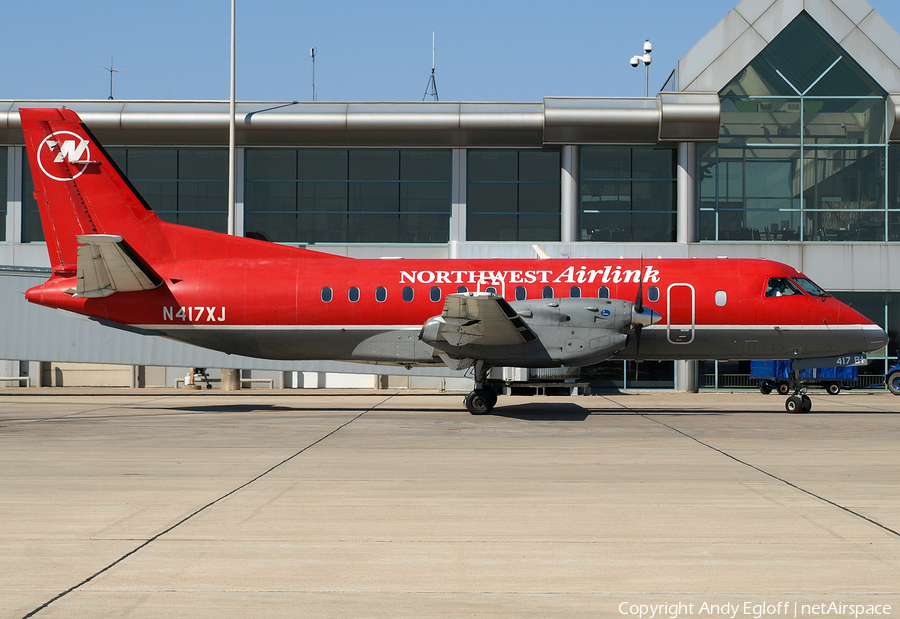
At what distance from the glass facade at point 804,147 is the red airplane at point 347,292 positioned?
12734 millimetres

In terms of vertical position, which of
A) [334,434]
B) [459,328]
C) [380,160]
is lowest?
[334,434]

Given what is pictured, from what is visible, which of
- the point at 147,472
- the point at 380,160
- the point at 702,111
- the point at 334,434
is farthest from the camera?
the point at 380,160

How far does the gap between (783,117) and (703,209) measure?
494 centimetres

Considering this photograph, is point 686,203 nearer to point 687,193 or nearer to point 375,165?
point 687,193

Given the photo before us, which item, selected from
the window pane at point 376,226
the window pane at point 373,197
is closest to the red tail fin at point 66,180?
the window pane at point 373,197

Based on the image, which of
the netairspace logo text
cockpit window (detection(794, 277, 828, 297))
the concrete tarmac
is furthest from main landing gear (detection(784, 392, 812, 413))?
the netairspace logo text

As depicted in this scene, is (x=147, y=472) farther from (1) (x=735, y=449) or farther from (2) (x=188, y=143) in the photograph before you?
(2) (x=188, y=143)

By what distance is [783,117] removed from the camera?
32062 millimetres

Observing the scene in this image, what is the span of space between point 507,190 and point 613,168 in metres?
4.88

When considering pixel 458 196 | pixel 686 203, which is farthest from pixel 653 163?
pixel 458 196

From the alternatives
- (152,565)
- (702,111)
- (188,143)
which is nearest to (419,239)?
(188,143)

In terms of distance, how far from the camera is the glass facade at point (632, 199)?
33.1 meters

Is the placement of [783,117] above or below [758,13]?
below

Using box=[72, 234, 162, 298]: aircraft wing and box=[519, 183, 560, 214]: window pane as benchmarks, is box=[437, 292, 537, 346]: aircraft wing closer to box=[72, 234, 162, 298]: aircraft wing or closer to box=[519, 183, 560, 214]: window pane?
box=[72, 234, 162, 298]: aircraft wing
